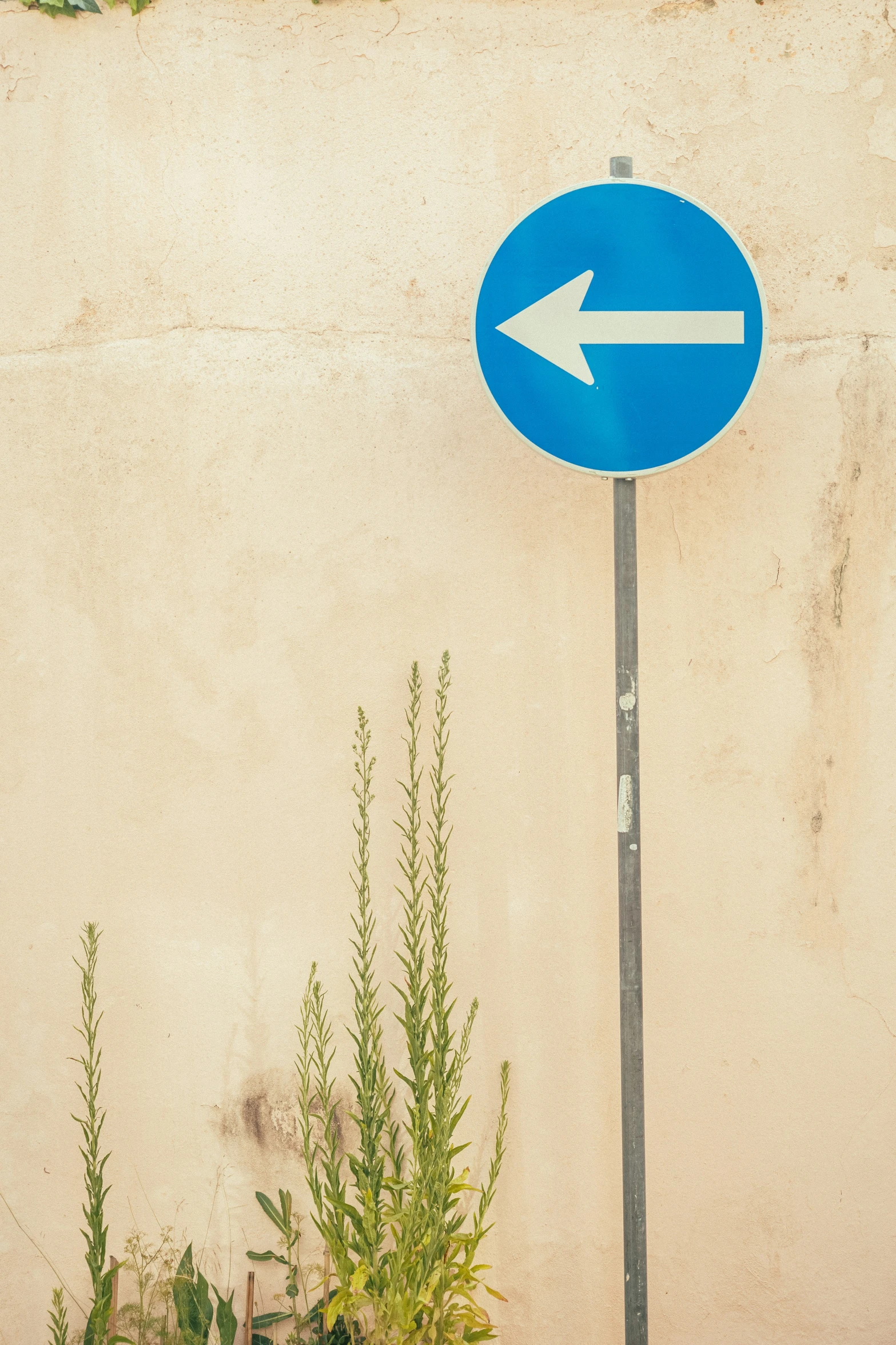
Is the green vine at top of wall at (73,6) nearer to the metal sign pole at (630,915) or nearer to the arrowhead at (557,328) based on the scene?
the arrowhead at (557,328)

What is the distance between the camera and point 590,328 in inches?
75.5

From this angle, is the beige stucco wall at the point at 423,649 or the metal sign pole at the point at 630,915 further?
the beige stucco wall at the point at 423,649

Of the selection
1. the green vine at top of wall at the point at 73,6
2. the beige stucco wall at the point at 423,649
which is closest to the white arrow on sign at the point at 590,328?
the beige stucco wall at the point at 423,649

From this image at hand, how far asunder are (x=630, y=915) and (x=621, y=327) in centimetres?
119

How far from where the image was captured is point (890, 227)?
7.40ft

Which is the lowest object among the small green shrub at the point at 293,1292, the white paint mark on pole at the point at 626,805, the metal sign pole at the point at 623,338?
the small green shrub at the point at 293,1292

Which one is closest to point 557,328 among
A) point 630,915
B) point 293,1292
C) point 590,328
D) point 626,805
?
point 590,328

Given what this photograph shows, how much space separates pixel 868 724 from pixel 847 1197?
44.6 inches

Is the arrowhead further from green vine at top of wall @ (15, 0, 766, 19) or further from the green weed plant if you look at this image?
green vine at top of wall @ (15, 0, 766, 19)

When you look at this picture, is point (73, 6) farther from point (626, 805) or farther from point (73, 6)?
point (626, 805)

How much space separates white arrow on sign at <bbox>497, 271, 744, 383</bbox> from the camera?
1.91 m

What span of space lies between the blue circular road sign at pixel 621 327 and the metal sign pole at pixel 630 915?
0.30ft

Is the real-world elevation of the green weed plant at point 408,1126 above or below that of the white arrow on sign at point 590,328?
below

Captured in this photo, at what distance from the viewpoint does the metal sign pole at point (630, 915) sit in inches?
76.2
